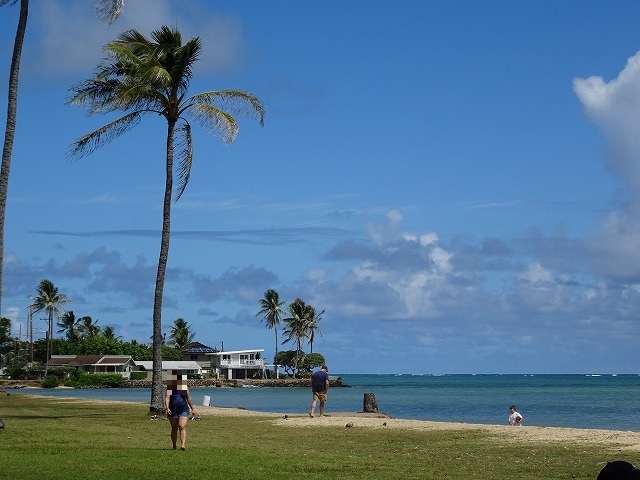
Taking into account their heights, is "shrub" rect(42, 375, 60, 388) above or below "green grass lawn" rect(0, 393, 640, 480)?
above

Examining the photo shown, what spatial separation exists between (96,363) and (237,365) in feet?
83.5

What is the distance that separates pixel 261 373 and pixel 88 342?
27.5 meters

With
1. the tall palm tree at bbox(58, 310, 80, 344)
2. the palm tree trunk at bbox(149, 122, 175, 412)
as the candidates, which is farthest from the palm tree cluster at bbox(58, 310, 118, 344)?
the palm tree trunk at bbox(149, 122, 175, 412)

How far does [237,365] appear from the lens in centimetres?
14588

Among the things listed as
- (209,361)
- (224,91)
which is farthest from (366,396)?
(209,361)

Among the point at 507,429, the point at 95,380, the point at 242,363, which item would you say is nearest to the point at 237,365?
the point at 242,363

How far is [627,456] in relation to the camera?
1730cm

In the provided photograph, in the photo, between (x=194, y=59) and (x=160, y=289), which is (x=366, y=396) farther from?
(x=194, y=59)

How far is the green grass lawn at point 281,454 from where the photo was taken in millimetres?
14062

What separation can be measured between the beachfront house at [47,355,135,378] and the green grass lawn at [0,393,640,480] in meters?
106

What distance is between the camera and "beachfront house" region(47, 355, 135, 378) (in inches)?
5025

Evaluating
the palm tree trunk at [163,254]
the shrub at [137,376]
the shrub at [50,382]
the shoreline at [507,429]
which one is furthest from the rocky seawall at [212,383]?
the shoreline at [507,429]

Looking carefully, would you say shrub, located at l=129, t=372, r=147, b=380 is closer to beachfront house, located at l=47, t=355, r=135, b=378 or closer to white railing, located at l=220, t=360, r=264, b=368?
beachfront house, located at l=47, t=355, r=135, b=378

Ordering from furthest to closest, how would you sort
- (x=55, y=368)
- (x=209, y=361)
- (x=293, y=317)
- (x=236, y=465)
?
(x=209, y=361)
(x=293, y=317)
(x=55, y=368)
(x=236, y=465)
